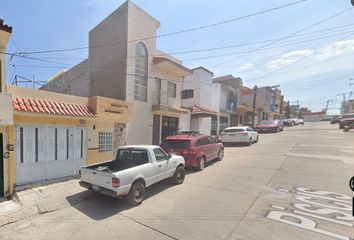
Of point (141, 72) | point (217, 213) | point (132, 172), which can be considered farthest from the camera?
point (141, 72)

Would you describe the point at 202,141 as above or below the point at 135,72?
below

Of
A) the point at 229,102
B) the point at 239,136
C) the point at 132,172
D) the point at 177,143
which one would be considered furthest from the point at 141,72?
the point at 229,102

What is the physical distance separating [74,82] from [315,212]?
60.9 ft

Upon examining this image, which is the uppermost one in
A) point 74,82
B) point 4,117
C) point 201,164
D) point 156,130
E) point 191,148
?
point 74,82

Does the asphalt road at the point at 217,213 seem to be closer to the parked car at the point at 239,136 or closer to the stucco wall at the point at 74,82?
the parked car at the point at 239,136

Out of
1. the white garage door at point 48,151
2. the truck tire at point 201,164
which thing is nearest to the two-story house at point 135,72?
the white garage door at point 48,151

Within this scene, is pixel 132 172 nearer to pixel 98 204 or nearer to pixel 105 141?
pixel 98 204

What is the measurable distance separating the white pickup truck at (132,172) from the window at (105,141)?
129 inches

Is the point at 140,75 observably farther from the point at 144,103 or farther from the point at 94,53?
the point at 94,53

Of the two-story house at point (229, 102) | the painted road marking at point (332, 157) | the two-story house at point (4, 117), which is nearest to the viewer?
the two-story house at point (4, 117)

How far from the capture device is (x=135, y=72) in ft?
45.5

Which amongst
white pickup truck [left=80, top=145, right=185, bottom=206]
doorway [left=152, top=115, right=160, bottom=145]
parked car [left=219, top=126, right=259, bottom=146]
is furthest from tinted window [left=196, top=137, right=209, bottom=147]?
parked car [left=219, top=126, right=259, bottom=146]

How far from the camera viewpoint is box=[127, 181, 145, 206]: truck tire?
21.3 ft

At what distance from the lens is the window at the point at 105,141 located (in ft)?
36.3
